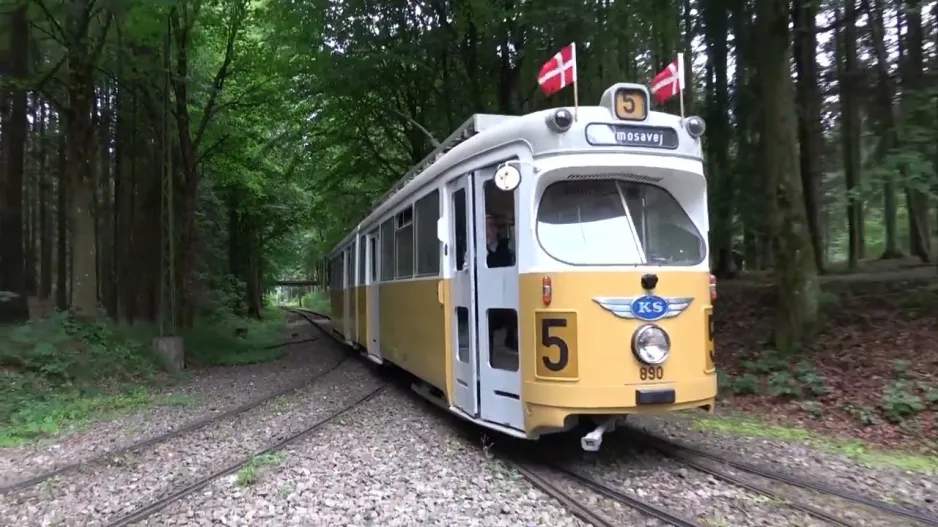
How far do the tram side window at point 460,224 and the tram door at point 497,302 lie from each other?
35cm

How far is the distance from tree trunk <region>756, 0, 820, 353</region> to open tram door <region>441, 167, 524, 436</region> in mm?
5541

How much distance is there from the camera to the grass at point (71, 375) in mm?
9303

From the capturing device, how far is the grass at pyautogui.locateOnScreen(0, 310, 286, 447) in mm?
9303

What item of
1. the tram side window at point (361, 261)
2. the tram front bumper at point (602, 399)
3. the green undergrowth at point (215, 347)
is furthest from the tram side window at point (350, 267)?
the tram front bumper at point (602, 399)

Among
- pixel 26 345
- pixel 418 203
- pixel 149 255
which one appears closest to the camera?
pixel 418 203

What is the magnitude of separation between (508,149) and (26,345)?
9993 mm

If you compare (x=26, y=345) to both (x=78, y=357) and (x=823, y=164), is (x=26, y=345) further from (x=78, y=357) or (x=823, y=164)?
(x=823, y=164)

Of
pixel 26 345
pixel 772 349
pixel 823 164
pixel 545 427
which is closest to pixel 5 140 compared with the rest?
pixel 26 345

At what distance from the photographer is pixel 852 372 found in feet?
29.7

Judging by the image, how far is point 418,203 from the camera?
28.3 ft

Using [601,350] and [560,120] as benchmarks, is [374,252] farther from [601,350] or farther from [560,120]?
[601,350]

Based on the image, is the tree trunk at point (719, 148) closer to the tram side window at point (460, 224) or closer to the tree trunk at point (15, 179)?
the tram side window at point (460, 224)

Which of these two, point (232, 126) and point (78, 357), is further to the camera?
point (232, 126)

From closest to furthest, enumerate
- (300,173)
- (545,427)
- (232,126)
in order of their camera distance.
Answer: (545,427), (232,126), (300,173)
